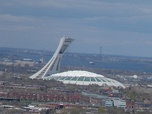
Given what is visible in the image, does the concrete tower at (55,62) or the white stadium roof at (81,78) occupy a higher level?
the concrete tower at (55,62)

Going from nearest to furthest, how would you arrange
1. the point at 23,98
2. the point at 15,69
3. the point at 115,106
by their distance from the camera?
the point at 115,106 → the point at 23,98 → the point at 15,69

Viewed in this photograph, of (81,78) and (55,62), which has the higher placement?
(55,62)

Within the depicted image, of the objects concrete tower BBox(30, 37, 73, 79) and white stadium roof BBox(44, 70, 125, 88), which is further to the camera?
concrete tower BBox(30, 37, 73, 79)

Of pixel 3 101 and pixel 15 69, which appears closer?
pixel 3 101

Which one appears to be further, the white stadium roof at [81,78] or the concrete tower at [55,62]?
the concrete tower at [55,62]

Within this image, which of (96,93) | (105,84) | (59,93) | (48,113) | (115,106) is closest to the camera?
(48,113)

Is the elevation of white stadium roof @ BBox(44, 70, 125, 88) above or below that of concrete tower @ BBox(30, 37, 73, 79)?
Answer: below

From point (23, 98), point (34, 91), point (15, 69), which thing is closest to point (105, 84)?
point (34, 91)

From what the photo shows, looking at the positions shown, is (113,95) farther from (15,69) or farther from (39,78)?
(15,69)

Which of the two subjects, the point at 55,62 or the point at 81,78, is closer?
the point at 81,78

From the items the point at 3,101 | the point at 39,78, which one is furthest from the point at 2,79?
the point at 3,101
